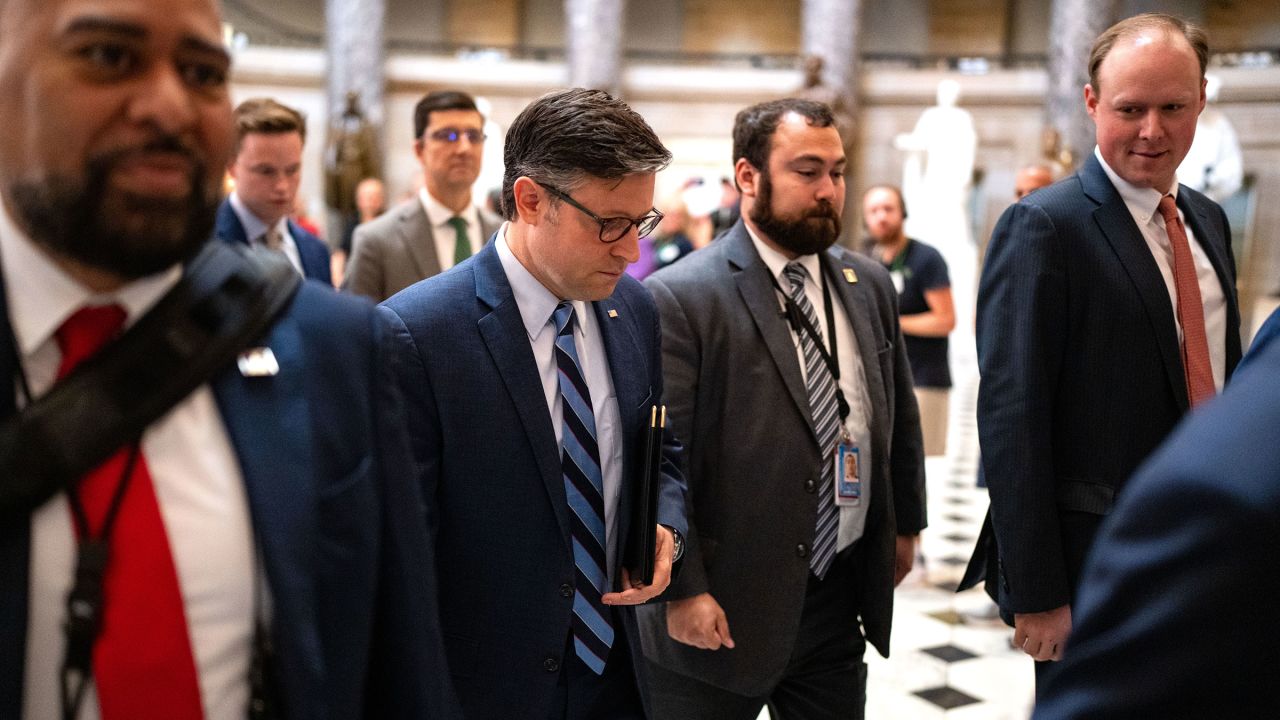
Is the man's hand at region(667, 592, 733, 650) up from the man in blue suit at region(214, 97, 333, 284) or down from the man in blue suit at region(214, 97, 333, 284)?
down

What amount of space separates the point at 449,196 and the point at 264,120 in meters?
0.78

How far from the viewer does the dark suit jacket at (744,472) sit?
273cm

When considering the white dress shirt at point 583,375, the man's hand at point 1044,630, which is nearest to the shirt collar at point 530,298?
the white dress shirt at point 583,375

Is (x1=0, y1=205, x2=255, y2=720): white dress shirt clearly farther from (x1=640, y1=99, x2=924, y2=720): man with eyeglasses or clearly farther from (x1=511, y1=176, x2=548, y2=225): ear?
(x1=640, y1=99, x2=924, y2=720): man with eyeglasses

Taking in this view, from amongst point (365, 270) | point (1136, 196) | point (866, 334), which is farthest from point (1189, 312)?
point (365, 270)

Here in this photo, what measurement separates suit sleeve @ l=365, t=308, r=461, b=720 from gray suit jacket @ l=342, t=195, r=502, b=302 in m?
2.93

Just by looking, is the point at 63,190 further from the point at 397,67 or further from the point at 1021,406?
the point at 397,67

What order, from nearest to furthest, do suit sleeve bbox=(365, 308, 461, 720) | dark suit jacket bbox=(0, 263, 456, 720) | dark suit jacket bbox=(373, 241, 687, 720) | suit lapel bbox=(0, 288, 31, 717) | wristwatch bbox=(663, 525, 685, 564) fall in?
suit lapel bbox=(0, 288, 31, 717) < dark suit jacket bbox=(0, 263, 456, 720) < suit sleeve bbox=(365, 308, 461, 720) < dark suit jacket bbox=(373, 241, 687, 720) < wristwatch bbox=(663, 525, 685, 564)

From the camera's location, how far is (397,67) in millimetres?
22953

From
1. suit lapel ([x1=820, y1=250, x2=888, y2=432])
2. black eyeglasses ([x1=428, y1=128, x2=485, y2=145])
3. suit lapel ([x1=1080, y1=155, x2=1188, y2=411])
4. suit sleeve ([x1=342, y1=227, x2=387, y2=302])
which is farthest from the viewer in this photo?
black eyeglasses ([x1=428, y1=128, x2=485, y2=145])

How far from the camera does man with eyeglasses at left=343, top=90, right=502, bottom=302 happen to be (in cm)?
425

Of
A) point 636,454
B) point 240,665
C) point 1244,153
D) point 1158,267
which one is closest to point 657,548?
point 636,454

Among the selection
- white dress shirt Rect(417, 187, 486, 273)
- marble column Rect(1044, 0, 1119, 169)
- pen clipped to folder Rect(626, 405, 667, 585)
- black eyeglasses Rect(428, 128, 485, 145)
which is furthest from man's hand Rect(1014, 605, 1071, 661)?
marble column Rect(1044, 0, 1119, 169)

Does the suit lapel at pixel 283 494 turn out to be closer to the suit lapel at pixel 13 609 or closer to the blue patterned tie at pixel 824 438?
the suit lapel at pixel 13 609
